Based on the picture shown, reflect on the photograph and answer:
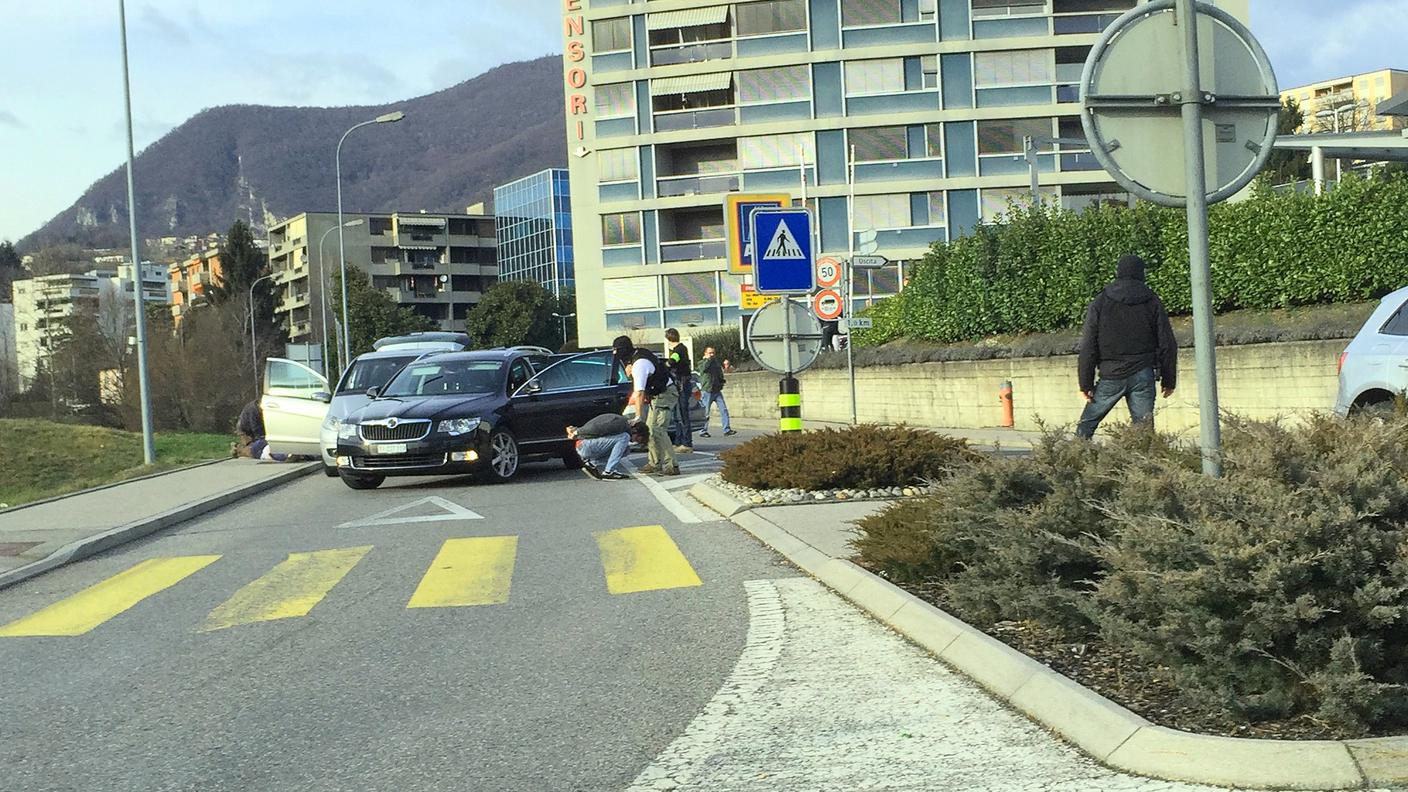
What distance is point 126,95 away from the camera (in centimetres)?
2688

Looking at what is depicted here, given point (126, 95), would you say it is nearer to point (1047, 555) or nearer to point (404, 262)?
point (1047, 555)

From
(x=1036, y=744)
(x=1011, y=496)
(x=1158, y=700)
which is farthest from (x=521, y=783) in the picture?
(x=1011, y=496)

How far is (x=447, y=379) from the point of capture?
18.8 metres

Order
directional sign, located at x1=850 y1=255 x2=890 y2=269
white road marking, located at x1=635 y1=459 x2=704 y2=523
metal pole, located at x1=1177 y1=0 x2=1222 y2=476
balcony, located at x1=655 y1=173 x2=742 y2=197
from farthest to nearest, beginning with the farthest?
balcony, located at x1=655 y1=173 x2=742 y2=197, directional sign, located at x1=850 y1=255 x2=890 y2=269, white road marking, located at x1=635 y1=459 x2=704 y2=523, metal pole, located at x1=1177 y1=0 x2=1222 y2=476

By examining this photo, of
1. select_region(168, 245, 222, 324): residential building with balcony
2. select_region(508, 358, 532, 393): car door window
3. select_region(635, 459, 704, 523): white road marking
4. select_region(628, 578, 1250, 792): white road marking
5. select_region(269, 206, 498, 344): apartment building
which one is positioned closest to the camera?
select_region(628, 578, 1250, 792): white road marking

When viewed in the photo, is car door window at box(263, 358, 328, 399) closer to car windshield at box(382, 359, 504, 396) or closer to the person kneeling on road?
car windshield at box(382, 359, 504, 396)

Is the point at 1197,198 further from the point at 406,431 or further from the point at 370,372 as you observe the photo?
the point at 370,372

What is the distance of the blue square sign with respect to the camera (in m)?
14.4

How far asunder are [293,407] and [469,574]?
1437cm

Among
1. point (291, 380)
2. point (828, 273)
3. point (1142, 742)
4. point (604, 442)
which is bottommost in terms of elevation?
point (1142, 742)

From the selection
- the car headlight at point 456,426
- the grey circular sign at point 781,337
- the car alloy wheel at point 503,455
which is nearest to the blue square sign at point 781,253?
the grey circular sign at point 781,337

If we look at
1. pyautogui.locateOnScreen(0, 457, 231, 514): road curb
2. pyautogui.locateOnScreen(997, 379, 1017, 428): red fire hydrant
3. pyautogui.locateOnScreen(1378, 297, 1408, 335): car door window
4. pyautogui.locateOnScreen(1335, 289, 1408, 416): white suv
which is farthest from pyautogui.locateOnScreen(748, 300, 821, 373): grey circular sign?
pyautogui.locateOnScreen(997, 379, 1017, 428): red fire hydrant

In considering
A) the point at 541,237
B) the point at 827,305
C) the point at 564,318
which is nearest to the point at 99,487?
the point at 827,305

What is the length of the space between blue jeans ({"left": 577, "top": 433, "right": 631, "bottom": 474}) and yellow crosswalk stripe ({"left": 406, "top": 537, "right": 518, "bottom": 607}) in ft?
18.2
